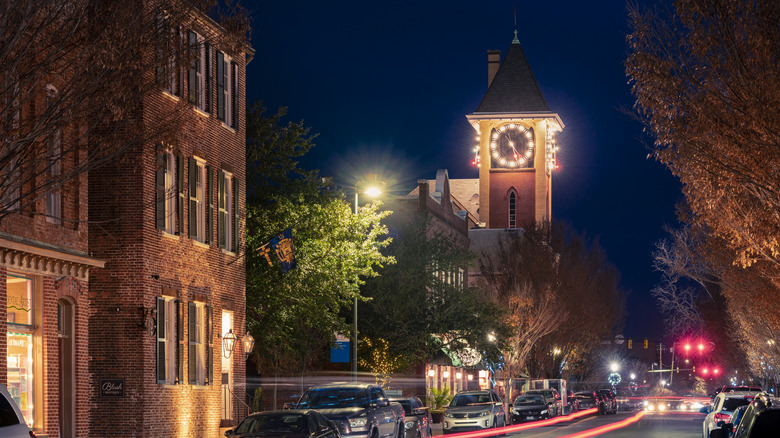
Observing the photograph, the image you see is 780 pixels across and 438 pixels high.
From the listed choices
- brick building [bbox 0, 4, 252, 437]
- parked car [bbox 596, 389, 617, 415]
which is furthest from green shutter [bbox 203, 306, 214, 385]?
parked car [bbox 596, 389, 617, 415]

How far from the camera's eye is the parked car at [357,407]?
2372 cm

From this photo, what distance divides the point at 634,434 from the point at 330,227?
11.9m

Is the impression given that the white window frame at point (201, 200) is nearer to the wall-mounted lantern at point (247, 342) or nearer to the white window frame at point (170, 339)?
the white window frame at point (170, 339)

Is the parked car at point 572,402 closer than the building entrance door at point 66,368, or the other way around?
the building entrance door at point 66,368

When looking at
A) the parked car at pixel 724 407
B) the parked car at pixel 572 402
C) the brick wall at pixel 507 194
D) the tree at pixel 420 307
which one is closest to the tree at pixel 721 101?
the parked car at pixel 724 407

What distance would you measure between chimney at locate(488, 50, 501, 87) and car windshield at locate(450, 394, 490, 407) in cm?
7796

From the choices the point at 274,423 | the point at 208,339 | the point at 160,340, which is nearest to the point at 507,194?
the point at 208,339

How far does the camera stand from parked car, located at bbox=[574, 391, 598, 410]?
64.0 meters

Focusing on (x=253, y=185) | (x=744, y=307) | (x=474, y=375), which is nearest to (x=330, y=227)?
(x=253, y=185)

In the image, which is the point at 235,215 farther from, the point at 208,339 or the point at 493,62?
the point at 493,62

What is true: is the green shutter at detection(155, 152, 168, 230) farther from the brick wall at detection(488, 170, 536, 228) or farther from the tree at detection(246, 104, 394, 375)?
the brick wall at detection(488, 170, 536, 228)

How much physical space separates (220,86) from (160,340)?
8.19m

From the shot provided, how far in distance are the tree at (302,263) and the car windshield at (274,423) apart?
15.3m

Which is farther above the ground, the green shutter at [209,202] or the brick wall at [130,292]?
the green shutter at [209,202]
